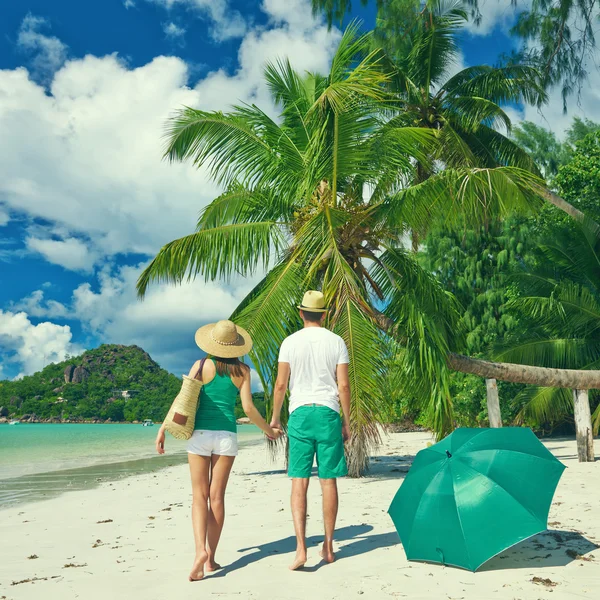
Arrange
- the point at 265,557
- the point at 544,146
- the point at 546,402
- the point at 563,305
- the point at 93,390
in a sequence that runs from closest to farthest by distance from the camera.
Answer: the point at 265,557, the point at 563,305, the point at 546,402, the point at 544,146, the point at 93,390

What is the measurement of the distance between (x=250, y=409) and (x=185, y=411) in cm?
49

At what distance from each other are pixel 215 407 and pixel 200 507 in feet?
2.32

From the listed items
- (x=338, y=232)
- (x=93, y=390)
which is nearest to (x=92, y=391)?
(x=93, y=390)

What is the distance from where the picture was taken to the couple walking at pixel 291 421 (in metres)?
4.48

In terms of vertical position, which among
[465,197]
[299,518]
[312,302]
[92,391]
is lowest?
[299,518]

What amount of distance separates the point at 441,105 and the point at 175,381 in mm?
86991

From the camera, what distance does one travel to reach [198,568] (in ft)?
14.1

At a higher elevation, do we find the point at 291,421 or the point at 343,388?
the point at 343,388

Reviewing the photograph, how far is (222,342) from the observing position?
459cm

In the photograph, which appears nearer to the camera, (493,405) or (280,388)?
(280,388)

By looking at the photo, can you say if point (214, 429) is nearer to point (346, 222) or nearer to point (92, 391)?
point (346, 222)

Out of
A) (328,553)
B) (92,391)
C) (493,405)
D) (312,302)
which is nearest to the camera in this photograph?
(328,553)

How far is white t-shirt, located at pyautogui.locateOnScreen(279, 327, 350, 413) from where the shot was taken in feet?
15.0

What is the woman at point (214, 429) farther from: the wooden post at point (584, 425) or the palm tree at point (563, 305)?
the palm tree at point (563, 305)
